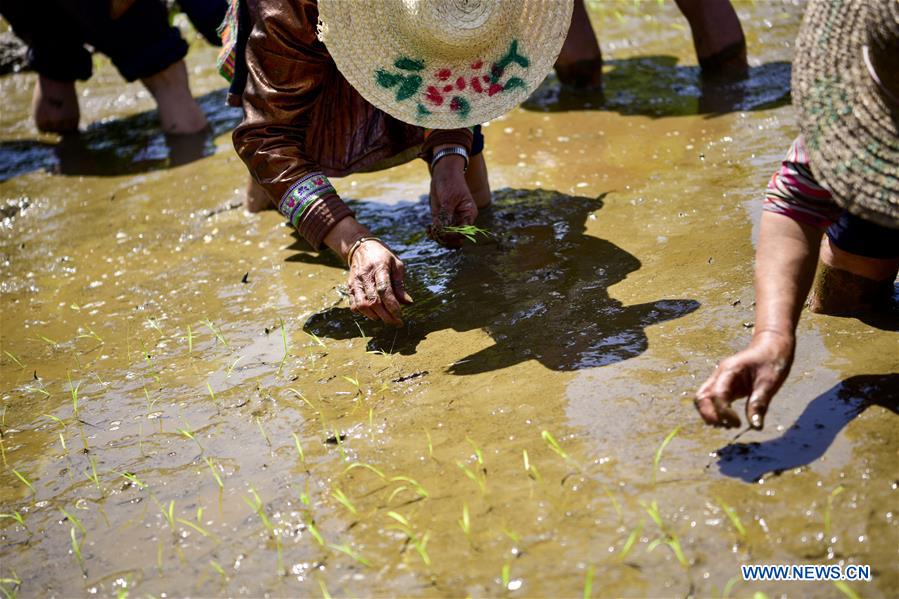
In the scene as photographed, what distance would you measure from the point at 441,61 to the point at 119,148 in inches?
111

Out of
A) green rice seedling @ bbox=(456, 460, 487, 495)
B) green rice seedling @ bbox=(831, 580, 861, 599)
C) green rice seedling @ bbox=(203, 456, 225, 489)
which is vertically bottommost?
green rice seedling @ bbox=(203, 456, 225, 489)

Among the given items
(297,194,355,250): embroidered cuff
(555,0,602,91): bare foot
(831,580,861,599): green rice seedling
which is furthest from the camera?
(555,0,602,91): bare foot

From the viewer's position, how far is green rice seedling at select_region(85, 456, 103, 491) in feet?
7.33

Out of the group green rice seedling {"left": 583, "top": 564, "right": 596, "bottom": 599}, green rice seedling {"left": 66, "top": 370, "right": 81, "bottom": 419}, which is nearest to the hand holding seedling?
green rice seedling {"left": 66, "top": 370, "right": 81, "bottom": 419}

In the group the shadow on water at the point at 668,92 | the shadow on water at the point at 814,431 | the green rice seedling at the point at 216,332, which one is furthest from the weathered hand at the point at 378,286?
the shadow on water at the point at 668,92

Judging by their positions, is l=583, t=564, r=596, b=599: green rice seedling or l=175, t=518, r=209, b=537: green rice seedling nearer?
l=583, t=564, r=596, b=599: green rice seedling

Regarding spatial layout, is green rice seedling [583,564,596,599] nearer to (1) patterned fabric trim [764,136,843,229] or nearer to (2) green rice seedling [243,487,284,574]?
(2) green rice seedling [243,487,284,574]

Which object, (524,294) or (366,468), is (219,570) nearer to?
(366,468)

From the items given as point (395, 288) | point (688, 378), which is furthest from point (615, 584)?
point (395, 288)

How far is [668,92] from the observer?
14.8ft

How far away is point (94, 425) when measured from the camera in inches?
99.7

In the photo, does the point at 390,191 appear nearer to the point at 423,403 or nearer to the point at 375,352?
the point at 375,352

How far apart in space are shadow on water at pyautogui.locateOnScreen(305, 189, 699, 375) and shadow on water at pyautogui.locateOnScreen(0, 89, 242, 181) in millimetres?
1608

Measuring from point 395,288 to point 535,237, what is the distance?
2.76 ft
